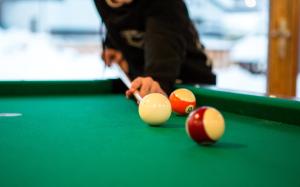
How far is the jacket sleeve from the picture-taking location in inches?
77.6

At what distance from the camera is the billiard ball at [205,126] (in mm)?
1097

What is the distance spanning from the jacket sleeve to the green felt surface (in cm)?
36

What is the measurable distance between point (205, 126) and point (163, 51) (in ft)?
3.35

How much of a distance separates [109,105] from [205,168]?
1.02m

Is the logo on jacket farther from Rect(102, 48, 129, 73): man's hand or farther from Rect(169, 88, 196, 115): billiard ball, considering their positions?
Rect(169, 88, 196, 115): billiard ball

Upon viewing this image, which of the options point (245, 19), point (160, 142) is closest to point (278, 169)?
point (160, 142)

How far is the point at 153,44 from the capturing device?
84.0 inches

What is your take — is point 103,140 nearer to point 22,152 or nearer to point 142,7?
point 22,152

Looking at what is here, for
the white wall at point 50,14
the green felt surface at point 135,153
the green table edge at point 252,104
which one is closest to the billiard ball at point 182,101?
the green felt surface at point 135,153

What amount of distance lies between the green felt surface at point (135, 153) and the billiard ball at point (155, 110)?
0.10 ft

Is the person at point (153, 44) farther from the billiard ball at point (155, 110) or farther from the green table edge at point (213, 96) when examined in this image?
the billiard ball at point (155, 110)

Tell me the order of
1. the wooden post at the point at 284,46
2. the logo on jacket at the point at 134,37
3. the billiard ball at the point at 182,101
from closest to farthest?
1. the billiard ball at the point at 182,101
2. the logo on jacket at the point at 134,37
3. the wooden post at the point at 284,46

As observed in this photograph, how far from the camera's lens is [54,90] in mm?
2273

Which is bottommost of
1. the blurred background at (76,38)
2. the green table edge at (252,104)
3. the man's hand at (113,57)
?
the blurred background at (76,38)
